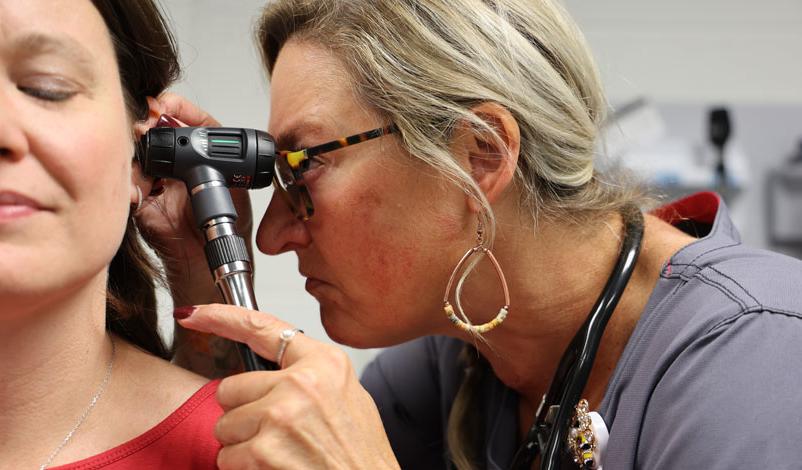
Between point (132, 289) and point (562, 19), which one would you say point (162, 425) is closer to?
point (132, 289)

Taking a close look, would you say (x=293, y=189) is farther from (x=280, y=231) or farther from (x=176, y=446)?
(x=176, y=446)

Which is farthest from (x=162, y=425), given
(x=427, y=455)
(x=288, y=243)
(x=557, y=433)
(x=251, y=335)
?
(x=427, y=455)

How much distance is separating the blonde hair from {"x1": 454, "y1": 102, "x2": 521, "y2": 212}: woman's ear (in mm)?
12

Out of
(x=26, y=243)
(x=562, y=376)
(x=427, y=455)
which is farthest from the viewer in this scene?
(x=427, y=455)

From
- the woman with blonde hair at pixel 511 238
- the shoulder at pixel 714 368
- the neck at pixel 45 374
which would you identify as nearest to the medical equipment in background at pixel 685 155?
the woman with blonde hair at pixel 511 238

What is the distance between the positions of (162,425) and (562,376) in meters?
0.64

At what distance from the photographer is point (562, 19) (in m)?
1.49

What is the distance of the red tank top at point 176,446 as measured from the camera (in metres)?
1.08

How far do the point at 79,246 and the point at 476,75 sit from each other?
64 cm

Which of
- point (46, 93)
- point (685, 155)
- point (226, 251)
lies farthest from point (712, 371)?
point (685, 155)

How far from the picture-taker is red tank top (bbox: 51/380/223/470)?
3.53ft

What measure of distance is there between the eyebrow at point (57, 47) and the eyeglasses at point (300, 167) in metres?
0.41

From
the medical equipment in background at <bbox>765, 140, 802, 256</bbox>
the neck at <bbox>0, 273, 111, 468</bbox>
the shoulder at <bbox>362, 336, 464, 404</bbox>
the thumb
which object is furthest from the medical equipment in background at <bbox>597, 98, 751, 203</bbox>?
the neck at <bbox>0, 273, 111, 468</bbox>

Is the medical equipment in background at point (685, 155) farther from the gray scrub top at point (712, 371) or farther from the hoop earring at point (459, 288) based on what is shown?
the hoop earring at point (459, 288)
